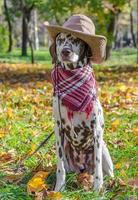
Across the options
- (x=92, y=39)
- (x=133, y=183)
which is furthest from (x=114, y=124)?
(x=92, y=39)

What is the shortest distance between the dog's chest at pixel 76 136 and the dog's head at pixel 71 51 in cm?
37

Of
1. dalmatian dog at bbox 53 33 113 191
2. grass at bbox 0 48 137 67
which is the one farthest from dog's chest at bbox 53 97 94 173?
grass at bbox 0 48 137 67

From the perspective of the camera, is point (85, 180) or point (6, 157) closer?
point (85, 180)

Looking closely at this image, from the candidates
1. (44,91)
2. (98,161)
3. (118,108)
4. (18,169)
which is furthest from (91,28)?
(44,91)

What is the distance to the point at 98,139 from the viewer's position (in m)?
5.01

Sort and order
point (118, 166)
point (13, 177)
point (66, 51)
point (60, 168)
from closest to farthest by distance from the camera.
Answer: point (66, 51) → point (60, 168) → point (13, 177) → point (118, 166)

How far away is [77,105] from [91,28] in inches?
26.1

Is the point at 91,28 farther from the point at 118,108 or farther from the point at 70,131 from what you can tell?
the point at 118,108

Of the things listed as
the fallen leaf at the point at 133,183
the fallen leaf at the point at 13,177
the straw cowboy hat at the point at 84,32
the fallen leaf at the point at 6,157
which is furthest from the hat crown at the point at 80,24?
the fallen leaf at the point at 6,157

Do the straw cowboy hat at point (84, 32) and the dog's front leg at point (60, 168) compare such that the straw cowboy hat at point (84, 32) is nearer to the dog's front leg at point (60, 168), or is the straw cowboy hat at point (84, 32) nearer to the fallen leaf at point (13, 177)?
the dog's front leg at point (60, 168)

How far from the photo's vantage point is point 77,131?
16.3ft

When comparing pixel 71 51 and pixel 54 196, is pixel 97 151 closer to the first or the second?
pixel 54 196

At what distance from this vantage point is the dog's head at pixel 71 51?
4719 millimetres

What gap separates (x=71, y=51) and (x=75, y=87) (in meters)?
0.32
